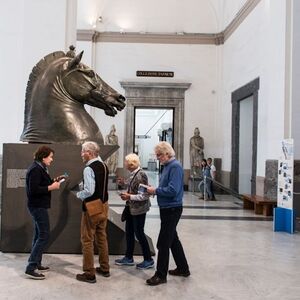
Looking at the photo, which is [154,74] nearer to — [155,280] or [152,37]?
[152,37]

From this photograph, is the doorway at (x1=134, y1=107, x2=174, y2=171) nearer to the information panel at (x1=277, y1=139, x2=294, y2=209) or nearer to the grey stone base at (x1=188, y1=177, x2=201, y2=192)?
the grey stone base at (x1=188, y1=177, x2=201, y2=192)

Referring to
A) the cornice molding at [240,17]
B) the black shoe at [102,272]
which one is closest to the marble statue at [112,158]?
the cornice molding at [240,17]

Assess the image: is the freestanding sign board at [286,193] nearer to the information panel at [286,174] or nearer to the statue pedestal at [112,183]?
the information panel at [286,174]

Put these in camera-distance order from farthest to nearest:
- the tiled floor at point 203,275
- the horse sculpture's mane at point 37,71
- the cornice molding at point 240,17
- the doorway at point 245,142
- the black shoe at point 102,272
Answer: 1. the doorway at point 245,142
2. the cornice molding at point 240,17
3. the horse sculpture's mane at point 37,71
4. the black shoe at point 102,272
5. the tiled floor at point 203,275

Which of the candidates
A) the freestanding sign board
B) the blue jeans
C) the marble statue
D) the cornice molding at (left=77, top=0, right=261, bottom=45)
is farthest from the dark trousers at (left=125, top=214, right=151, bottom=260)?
the cornice molding at (left=77, top=0, right=261, bottom=45)

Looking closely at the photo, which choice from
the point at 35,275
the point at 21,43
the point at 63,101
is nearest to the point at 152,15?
the point at 21,43

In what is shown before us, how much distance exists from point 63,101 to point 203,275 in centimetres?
253

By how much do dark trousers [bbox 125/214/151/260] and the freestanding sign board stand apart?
3666 millimetres

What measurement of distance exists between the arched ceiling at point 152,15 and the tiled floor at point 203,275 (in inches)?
475

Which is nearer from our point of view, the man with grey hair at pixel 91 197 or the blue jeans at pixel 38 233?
the man with grey hair at pixel 91 197

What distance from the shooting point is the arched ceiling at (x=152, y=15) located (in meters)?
16.5

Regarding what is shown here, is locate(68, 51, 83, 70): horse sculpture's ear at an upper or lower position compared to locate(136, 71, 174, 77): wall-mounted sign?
lower

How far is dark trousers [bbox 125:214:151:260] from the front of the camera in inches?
166

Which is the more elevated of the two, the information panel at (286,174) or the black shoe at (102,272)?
the information panel at (286,174)
